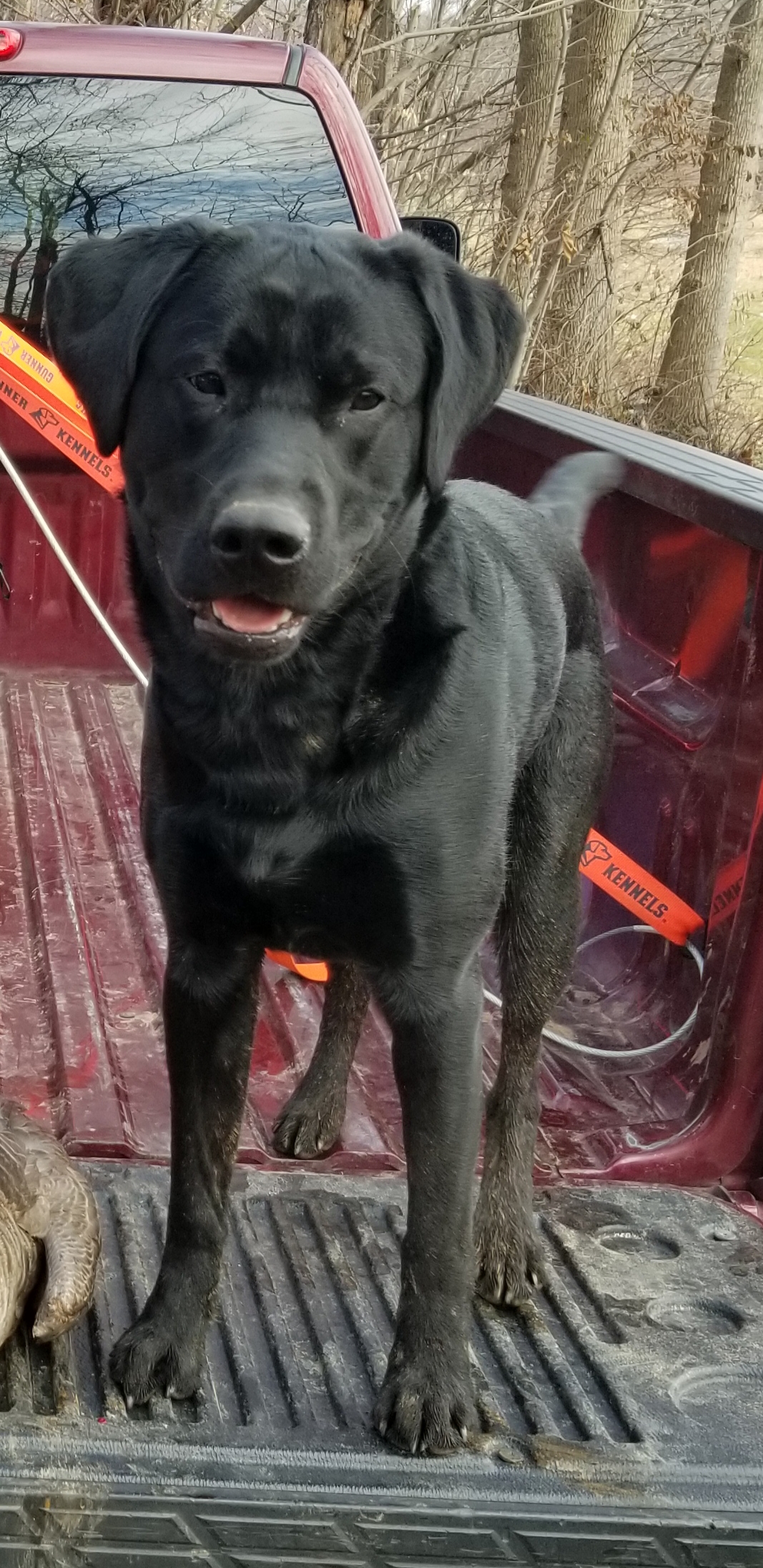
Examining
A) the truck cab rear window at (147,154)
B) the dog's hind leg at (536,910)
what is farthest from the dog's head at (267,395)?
the truck cab rear window at (147,154)

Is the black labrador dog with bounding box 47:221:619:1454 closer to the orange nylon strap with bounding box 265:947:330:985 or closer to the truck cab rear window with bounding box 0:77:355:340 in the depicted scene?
the orange nylon strap with bounding box 265:947:330:985

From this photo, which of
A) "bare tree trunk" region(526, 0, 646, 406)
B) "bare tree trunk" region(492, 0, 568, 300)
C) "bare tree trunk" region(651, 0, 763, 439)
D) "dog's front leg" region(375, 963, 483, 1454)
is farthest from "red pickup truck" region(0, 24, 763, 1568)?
"bare tree trunk" region(651, 0, 763, 439)

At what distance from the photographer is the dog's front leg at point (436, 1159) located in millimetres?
2430

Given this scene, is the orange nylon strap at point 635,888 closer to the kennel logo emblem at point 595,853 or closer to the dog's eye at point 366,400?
the kennel logo emblem at point 595,853

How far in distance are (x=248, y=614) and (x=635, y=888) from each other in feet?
5.00

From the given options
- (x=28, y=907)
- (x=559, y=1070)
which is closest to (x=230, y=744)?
(x=559, y=1070)

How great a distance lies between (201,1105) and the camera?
8.59ft

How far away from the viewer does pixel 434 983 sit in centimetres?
243

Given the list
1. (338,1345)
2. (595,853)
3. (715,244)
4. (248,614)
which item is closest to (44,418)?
(595,853)

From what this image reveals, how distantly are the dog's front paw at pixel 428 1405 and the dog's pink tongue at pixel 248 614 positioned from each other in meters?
1.09

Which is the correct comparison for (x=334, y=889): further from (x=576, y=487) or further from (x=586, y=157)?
(x=586, y=157)

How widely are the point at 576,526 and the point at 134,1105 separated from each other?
1.47m

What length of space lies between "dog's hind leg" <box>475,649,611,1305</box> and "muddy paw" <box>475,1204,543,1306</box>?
A: 23mm

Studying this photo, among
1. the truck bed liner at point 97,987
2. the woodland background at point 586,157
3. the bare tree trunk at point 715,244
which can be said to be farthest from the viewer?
the bare tree trunk at point 715,244
